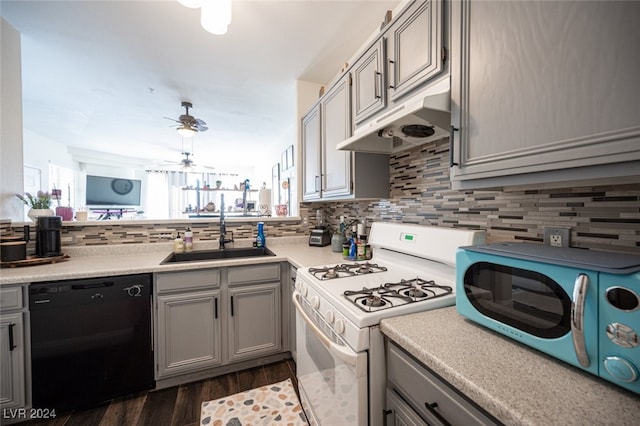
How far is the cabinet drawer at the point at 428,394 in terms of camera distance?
0.57 m

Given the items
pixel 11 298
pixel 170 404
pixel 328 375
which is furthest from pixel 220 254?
pixel 328 375

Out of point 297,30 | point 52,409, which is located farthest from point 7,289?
point 297,30

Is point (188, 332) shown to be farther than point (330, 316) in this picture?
Yes

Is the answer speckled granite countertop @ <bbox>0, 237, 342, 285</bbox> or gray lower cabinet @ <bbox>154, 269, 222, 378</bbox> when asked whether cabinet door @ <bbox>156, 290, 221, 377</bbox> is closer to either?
gray lower cabinet @ <bbox>154, 269, 222, 378</bbox>

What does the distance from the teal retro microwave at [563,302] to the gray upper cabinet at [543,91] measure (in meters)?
0.22

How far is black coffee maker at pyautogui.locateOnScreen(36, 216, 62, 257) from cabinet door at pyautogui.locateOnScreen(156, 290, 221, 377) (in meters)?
0.88

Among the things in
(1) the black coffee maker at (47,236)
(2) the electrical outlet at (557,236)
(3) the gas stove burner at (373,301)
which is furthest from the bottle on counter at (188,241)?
(2) the electrical outlet at (557,236)

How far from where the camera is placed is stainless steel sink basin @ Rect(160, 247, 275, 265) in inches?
83.0

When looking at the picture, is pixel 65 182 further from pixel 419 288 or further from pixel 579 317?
pixel 579 317

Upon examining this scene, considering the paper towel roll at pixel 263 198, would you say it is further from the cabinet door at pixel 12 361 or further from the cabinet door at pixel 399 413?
the cabinet door at pixel 399 413

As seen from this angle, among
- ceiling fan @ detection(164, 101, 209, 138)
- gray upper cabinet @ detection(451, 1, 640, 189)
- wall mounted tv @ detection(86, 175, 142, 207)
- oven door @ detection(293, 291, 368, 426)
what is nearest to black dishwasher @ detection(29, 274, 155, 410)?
oven door @ detection(293, 291, 368, 426)

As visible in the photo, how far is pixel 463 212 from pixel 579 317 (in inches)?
30.4

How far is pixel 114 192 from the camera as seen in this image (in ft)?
16.8

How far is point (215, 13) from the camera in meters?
1.35
